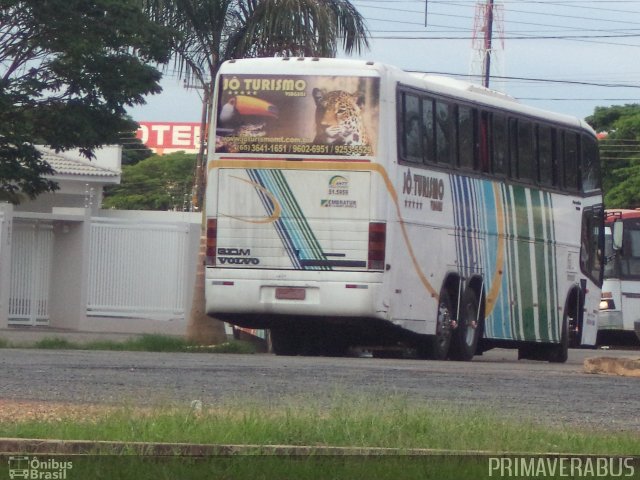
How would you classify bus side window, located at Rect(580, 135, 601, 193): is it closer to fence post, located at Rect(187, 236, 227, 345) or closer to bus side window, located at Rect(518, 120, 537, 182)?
bus side window, located at Rect(518, 120, 537, 182)

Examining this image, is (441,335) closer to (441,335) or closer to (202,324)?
(441,335)

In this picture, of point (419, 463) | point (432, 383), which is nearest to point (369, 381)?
point (432, 383)

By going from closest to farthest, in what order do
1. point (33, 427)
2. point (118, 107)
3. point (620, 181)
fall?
point (33, 427), point (118, 107), point (620, 181)

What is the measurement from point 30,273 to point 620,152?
44101 millimetres

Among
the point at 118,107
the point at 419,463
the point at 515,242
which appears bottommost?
the point at 419,463

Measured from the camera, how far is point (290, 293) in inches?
676

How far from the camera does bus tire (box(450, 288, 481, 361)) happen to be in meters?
19.0

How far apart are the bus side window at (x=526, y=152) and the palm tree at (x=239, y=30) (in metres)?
5.50

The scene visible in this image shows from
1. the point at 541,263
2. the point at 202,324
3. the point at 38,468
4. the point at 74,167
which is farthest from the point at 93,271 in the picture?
the point at 38,468

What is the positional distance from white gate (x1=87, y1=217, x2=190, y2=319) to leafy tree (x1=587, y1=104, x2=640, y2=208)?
36.9 meters

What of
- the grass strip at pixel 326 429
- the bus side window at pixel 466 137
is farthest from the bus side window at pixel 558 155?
the grass strip at pixel 326 429

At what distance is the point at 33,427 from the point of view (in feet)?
23.2

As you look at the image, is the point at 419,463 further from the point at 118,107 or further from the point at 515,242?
the point at 118,107

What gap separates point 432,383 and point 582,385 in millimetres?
1582
